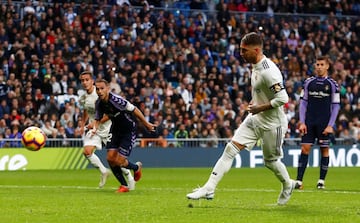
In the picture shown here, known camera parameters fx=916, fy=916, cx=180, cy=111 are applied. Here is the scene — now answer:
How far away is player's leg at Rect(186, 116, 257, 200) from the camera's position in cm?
1196

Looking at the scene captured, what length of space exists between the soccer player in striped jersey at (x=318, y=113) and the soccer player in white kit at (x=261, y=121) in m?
5.04

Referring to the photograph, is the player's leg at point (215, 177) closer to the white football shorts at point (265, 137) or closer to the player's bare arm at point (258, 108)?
the white football shorts at point (265, 137)

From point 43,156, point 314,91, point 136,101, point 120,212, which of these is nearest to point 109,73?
point 136,101

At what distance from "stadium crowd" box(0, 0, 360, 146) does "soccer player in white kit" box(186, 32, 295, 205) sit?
16764 mm

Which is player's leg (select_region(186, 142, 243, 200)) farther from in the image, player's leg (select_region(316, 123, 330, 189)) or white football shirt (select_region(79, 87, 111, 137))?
white football shirt (select_region(79, 87, 111, 137))

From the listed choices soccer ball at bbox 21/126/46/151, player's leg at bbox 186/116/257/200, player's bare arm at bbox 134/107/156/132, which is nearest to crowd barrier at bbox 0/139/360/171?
soccer ball at bbox 21/126/46/151

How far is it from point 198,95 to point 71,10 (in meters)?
5.56

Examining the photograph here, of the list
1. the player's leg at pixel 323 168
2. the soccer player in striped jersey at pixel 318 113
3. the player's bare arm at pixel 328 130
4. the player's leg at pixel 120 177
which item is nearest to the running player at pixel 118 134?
the player's leg at pixel 120 177

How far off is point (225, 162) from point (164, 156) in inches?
708

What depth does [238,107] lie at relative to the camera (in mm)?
33375

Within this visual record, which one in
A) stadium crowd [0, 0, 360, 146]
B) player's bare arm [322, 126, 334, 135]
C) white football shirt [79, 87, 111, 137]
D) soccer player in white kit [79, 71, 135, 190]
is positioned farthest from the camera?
stadium crowd [0, 0, 360, 146]

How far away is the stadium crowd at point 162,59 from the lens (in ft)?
98.7

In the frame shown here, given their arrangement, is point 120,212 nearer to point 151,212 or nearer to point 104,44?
point 151,212

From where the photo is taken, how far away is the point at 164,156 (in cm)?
3012
